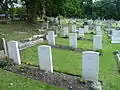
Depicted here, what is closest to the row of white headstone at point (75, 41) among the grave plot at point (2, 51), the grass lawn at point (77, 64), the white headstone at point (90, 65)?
the grass lawn at point (77, 64)

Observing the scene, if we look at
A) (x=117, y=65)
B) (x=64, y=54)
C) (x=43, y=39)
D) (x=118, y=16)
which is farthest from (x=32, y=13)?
(x=118, y=16)

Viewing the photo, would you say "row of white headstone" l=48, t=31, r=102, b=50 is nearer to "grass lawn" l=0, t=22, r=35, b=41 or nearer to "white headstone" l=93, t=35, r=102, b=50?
"white headstone" l=93, t=35, r=102, b=50

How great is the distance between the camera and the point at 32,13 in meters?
24.5

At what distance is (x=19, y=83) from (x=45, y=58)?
1.39 m

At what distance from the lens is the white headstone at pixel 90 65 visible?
582 centimetres

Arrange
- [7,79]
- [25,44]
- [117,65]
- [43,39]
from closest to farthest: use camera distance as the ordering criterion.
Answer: [7,79]
[117,65]
[25,44]
[43,39]

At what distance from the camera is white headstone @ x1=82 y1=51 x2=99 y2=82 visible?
19.1 feet

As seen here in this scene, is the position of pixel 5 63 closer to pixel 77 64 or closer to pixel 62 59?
pixel 62 59

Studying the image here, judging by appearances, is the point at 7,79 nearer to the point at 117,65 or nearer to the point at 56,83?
the point at 56,83

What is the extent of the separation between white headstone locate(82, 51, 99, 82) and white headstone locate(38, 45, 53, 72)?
1.29 meters

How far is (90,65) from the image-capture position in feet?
19.6

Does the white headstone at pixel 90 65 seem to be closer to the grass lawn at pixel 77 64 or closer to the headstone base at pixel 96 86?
the headstone base at pixel 96 86

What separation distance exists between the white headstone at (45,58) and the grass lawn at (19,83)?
0.94 meters

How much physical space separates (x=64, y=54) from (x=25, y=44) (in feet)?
8.76
